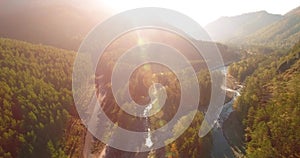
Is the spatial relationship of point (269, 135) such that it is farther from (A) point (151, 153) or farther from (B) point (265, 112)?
(A) point (151, 153)

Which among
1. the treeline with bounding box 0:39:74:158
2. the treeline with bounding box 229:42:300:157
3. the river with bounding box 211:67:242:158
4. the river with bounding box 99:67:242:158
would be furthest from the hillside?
the treeline with bounding box 229:42:300:157

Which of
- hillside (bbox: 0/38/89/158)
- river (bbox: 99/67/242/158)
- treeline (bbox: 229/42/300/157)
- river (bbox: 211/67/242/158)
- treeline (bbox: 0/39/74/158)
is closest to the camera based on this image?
treeline (bbox: 229/42/300/157)

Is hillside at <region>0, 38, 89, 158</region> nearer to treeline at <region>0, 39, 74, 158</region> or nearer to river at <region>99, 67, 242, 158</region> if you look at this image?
treeline at <region>0, 39, 74, 158</region>

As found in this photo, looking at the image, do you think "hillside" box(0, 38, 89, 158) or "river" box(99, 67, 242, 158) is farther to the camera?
"river" box(99, 67, 242, 158)

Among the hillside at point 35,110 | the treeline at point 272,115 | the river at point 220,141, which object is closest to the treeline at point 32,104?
the hillside at point 35,110

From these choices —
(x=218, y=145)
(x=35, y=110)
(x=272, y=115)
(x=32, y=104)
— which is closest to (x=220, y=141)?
(x=218, y=145)

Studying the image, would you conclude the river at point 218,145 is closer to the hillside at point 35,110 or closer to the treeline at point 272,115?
the treeline at point 272,115

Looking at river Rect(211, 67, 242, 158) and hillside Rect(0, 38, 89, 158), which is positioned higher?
hillside Rect(0, 38, 89, 158)

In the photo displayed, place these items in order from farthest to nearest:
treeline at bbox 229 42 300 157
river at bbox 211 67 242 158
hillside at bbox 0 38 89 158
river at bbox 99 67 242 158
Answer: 1. river at bbox 99 67 242 158
2. river at bbox 211 67 242 158
3. hillside at bbox 0 38 89 158
4. treeline at bbox 229 42 300 157
